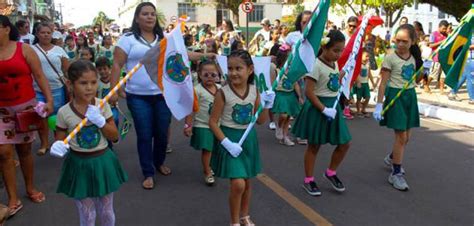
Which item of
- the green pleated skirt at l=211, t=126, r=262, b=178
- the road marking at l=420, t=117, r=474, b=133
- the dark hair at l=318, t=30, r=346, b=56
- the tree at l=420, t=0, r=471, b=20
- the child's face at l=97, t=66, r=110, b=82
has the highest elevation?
the tree at l=420, t=0, r=471, b=20

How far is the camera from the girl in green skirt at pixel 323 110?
4449mm

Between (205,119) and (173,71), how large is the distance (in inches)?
44.4

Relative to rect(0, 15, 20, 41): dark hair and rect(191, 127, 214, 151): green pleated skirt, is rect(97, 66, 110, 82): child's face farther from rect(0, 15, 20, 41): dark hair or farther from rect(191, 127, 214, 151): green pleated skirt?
rect(0, 15, 20, 41): dark hair

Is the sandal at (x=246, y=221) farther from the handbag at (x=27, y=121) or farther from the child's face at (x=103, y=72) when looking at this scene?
the child's face at (x=103, y=72)

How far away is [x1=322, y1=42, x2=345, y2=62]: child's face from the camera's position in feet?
14.4

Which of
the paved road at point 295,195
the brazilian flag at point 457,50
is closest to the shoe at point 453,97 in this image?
the paved road at point 295,195

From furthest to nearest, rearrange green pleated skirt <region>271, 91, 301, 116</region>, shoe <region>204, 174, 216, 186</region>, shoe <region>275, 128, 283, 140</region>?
shoe <region>275, 128, 283, 140</region> → green pleated skirt <region>271, 91, 301, 116</region> → shoe <region>204, 174, 216, 186</region>

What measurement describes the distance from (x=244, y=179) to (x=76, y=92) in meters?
1.42

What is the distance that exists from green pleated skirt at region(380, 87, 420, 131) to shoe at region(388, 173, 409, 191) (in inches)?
20.9

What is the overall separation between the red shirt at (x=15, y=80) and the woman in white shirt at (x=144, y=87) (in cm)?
79

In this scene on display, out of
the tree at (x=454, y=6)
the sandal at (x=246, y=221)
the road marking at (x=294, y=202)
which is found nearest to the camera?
the sandal at (x=246, y=221)

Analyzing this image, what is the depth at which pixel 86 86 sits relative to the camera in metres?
3.12

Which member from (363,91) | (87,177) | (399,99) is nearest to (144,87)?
(87,177)

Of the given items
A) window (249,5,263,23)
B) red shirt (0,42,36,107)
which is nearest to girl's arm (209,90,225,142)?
Result: red shirt (0,42,36,107)
